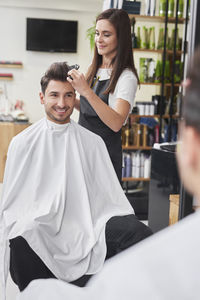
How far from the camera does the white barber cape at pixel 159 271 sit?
55cm

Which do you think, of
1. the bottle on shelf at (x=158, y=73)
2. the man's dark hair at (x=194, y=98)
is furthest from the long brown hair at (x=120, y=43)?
the bottle on shelf at (x=158, y=73)

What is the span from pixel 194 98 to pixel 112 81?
Answer: 6.16 feet

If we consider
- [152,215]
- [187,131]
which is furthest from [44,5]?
[187,131]

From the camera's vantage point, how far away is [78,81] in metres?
2.22

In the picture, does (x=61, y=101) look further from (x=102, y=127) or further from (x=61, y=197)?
(x=61, y=197)

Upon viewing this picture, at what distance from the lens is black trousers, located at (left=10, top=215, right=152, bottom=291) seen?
1965mm

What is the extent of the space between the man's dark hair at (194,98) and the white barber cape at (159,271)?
0.13m

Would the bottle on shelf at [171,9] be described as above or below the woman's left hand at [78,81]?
above

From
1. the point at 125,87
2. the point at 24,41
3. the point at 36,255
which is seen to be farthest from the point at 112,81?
the point at 24,41

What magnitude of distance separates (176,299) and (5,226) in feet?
5.42

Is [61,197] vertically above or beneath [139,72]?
beneath

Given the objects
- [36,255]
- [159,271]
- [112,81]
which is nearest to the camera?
[159,271]

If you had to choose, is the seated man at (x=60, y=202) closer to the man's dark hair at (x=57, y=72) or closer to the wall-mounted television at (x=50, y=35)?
the man's dark hair at (x=57, y=72)

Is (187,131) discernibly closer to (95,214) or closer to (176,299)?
(176,299)
